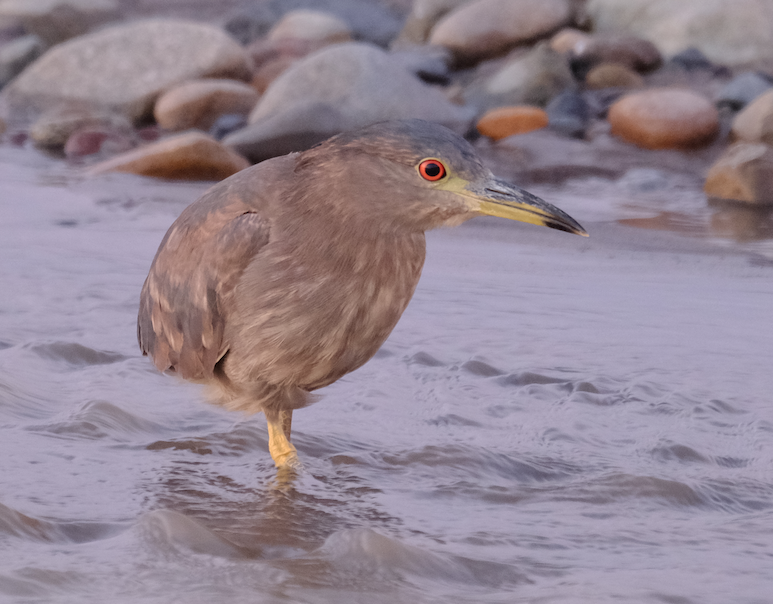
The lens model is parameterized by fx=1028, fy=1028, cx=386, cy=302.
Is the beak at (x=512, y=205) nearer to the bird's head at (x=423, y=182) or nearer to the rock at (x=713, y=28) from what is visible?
the bird's head at (x=423, y=182)

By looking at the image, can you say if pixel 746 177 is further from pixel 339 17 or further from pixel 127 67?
pixel 339 17

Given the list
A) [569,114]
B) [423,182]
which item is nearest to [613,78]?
[569,114]

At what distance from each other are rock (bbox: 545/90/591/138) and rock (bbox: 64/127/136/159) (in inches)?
169

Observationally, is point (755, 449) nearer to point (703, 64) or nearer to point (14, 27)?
point (703, 64)

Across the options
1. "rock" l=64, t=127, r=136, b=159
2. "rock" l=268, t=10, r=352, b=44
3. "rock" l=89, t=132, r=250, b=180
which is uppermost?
"rock" l=268, t=10, r=352, b=44

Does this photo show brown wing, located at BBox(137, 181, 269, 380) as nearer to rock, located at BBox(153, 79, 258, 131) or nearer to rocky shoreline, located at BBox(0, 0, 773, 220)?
rocky shoreline, located at BBox(0, 0, 773, 220)

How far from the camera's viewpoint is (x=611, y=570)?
2.83 meters

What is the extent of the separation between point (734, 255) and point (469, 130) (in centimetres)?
426

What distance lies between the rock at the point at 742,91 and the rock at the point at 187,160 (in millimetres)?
4861

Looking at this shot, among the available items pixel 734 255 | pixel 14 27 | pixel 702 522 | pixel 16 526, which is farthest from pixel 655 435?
pixel 14 27

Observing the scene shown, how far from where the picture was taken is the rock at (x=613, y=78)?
1110cm

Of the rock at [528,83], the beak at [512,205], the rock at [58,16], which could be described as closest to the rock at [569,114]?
the rock at [528,83]

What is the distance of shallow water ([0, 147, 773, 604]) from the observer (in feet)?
9.11

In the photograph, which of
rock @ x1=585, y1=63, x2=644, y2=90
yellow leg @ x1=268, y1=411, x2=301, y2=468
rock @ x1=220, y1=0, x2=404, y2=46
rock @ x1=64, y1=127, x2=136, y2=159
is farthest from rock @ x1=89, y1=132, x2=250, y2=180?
rock @ x1=220, y1=0, x2=404, y2=46
